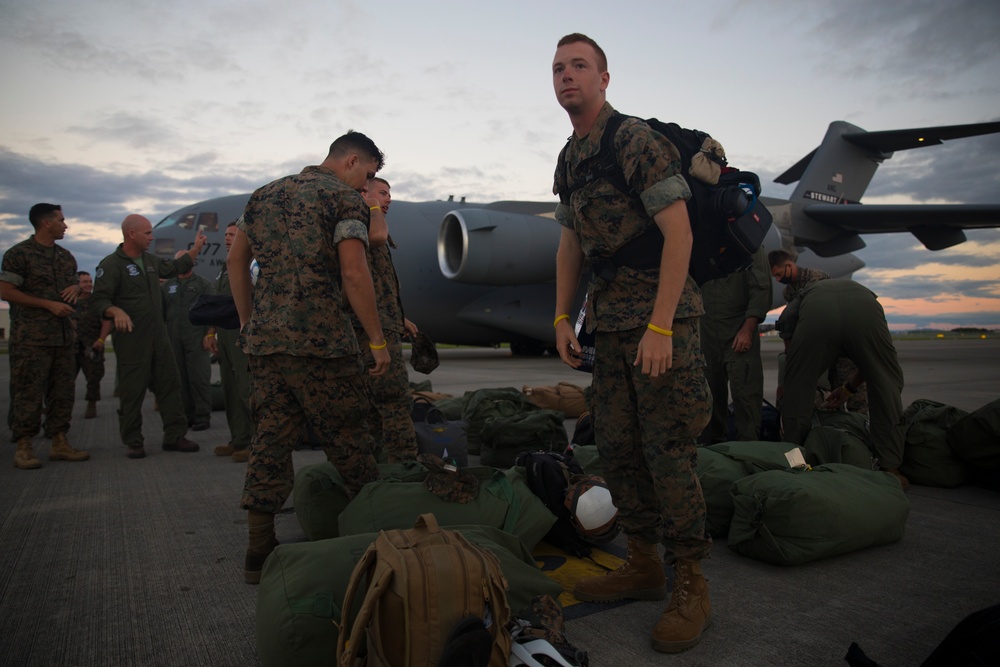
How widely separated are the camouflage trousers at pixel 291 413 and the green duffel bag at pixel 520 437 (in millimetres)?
1892

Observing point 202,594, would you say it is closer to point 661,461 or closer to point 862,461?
point 661,461

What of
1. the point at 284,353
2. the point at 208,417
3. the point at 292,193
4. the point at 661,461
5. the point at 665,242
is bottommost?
the point at 208,417

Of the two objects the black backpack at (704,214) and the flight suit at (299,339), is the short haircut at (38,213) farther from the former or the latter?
the black backpack at (704,214)

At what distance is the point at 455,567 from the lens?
151cm

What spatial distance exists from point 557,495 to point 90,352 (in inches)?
232

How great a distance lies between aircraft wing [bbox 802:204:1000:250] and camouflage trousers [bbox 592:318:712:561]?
542 inches

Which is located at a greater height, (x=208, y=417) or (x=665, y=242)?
(x=665, y=242)

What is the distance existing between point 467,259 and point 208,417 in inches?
219

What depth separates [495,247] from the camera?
11273 mm

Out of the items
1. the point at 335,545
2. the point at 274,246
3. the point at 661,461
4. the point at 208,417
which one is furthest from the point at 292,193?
the point at 208,417

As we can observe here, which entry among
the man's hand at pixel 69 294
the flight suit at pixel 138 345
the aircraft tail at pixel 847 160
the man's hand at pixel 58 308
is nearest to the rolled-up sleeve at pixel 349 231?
the flight suit at pixel 138 345

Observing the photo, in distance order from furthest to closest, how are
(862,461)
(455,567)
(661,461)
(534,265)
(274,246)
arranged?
(534,265)
(862,461)
(274,246)
(661,461)
(455,567)

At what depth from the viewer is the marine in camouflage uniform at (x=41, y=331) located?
14.8 ft

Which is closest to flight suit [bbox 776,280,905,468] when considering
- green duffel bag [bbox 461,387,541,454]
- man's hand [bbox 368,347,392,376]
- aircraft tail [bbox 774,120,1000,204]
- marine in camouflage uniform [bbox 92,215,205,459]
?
green duffel bag [bbox 461,387,541,454]
